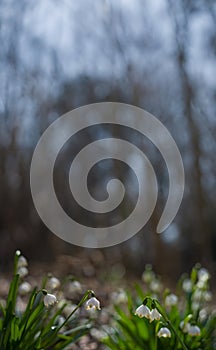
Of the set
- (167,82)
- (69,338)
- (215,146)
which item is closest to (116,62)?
(167,82)

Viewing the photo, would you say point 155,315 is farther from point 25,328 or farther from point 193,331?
point 25,328

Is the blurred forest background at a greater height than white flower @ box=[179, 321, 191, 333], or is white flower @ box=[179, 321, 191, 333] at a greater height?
the blurred forest background

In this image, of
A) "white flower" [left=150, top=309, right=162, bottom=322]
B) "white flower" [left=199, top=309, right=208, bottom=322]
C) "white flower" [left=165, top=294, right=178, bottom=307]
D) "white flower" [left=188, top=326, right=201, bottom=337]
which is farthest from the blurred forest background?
"white flower" [left=150, top=309, right=162, bottom=322]

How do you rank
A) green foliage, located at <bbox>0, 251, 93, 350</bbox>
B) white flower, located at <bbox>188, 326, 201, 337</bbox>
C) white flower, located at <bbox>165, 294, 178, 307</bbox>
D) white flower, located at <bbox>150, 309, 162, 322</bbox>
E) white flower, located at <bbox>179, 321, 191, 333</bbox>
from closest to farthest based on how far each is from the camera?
white flower, located at <bbox>150, 309, 162, 322</bbox>, green foliage, located at <bbox>0, 251, 93, 350</bbox>, white flower, located at <bbox>188, 326, 201, 337</bbox>, white flower, located at <bbox>179, 321, 191, 333</bbox>, white flower, located at <bbox>165, 294, 178, 307</bbox>

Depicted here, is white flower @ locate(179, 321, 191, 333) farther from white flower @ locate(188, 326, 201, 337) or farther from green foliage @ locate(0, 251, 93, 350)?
green foliage @ locate(0, 251, 93, 350)

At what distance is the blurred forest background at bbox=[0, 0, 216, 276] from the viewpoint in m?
7.76

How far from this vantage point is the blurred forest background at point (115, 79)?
305 inches

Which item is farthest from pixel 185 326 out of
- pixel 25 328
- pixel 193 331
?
pixel 25 328

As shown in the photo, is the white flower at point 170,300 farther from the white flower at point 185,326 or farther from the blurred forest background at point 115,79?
the blurred forest background at point 115,79

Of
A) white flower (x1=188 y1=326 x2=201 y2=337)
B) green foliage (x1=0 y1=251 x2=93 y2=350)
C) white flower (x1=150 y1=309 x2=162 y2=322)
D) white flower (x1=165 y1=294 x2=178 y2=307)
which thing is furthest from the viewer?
white flower (x1=165 y1=294 x2=178 y2=307)

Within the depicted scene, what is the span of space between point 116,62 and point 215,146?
2156mm

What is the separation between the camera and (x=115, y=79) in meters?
8.43

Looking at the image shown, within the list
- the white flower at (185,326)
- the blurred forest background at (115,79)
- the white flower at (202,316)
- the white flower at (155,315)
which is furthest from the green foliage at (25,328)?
the blurred forest background at (115,79)

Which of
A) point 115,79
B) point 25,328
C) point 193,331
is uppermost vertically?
point 115,79
